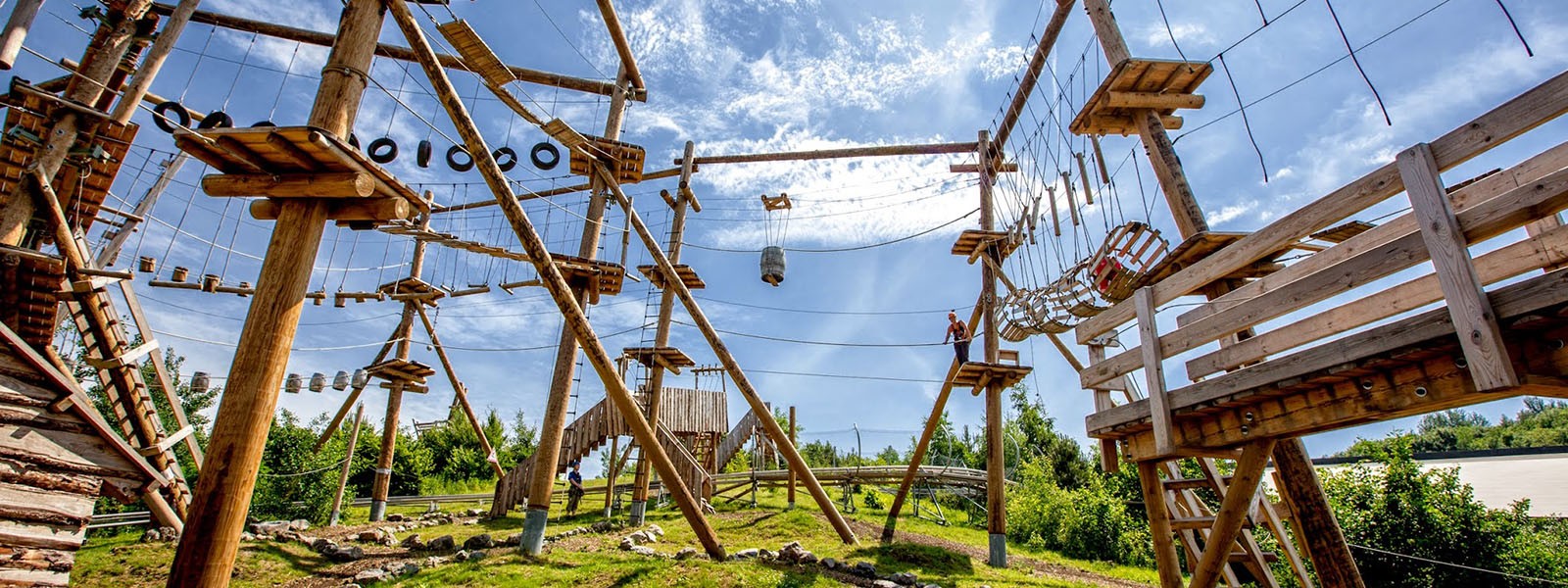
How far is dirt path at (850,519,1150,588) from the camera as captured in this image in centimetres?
1314

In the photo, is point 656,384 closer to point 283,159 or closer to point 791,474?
point 791,474

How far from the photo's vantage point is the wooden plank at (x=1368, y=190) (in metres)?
3.79

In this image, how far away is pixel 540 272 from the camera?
8.51 m

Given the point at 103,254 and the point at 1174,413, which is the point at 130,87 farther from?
the point at 1174,413

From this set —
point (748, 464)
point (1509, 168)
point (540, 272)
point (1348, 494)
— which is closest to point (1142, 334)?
point (1509, 168)

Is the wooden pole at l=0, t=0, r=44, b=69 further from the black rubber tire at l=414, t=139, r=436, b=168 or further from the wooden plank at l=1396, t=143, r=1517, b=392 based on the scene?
the wooden plank at l=1396, t=143, r=1517, b=392

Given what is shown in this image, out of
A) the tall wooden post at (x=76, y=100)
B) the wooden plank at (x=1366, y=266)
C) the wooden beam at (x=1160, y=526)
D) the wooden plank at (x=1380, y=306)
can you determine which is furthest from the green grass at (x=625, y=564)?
the wooden plank at (x=1380, y=306)

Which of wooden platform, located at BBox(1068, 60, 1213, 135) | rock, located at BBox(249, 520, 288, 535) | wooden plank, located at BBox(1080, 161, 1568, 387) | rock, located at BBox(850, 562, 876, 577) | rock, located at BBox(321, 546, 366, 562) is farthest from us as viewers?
rock, located at BBox(249, 520, 288, 535)

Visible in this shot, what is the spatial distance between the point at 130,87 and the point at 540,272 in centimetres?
1001

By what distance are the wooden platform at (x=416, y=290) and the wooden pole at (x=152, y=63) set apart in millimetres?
6802

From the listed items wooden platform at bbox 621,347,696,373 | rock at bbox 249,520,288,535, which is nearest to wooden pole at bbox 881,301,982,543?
wooden platform at bbox 621,347,696,373

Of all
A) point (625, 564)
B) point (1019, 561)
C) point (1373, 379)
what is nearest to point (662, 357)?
point (625, 564)

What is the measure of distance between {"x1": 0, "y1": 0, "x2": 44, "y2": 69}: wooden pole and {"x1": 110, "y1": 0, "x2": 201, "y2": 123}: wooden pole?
1796 mm

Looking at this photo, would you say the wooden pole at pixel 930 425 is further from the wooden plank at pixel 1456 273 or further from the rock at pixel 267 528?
the rock at pixel 267 528
